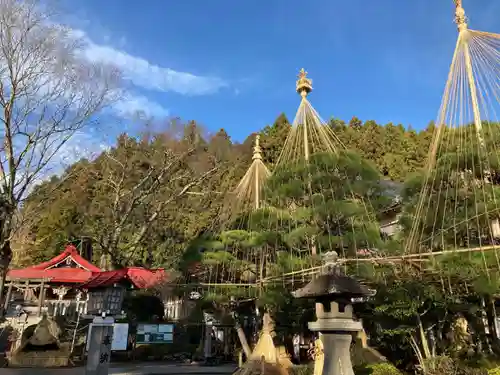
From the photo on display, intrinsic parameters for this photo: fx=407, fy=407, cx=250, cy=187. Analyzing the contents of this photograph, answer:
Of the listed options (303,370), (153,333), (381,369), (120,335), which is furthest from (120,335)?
(381,369)

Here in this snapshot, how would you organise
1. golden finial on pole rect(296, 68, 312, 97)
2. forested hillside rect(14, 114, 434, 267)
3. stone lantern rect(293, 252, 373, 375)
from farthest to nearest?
A: forested hillside rect(14, 114, 434, 267), golden finial on pole rect(296, 68, 312, 97), stone lantern rect(293, 252, 373, 375)

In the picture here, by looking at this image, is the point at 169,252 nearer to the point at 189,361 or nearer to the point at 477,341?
the point at 189,361

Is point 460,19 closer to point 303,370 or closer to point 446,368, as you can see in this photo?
point 446,368

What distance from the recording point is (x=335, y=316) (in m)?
7.41

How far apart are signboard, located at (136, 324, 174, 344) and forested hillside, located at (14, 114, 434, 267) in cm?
753

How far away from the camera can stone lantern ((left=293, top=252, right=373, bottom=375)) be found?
7149 mm

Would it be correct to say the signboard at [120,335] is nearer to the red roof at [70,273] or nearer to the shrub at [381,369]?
the red roof at [70,273]

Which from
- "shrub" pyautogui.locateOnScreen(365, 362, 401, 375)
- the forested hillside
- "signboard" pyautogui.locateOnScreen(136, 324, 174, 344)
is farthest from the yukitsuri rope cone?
the forested hillside

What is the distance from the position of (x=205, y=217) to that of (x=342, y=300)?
69.8 feet

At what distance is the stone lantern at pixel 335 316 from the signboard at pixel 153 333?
10.3 metres

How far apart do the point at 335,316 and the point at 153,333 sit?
1097 cm

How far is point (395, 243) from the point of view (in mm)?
12820

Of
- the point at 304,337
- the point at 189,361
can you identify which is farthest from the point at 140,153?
the point at 304,337

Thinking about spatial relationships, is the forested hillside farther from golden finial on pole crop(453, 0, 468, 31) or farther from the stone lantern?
the stone lantern
